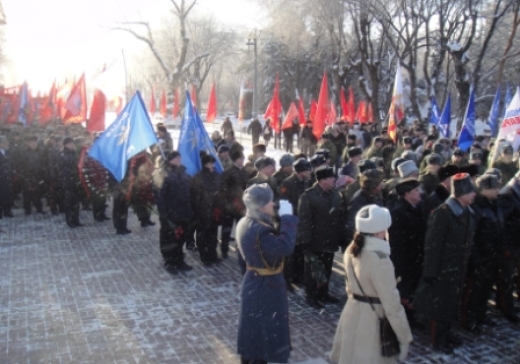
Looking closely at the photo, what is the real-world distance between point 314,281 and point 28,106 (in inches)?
793

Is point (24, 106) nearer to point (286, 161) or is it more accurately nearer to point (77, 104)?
point (77, 104)

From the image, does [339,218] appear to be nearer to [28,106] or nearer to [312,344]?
[312,344]

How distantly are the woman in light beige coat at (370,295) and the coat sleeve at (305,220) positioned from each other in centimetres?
264

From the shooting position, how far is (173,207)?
334 inches

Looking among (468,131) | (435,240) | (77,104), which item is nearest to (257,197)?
(435,240)

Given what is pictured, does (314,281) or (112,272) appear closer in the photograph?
(314,281)

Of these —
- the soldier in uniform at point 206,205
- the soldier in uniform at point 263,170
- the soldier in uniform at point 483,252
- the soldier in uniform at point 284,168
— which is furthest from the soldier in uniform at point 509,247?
the soldier in uniform at point 206,205

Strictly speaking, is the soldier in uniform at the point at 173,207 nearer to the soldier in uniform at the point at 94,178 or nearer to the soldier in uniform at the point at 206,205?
the soldier in uniform at the point at 206,205

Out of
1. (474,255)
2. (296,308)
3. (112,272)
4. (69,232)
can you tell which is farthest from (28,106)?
(474,255)

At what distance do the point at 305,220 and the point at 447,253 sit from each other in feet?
6.07

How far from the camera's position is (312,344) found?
605cm

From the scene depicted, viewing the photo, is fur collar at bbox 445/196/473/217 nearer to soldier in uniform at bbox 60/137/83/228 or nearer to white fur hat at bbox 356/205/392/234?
white fur hat at bbox 356/205/392/234

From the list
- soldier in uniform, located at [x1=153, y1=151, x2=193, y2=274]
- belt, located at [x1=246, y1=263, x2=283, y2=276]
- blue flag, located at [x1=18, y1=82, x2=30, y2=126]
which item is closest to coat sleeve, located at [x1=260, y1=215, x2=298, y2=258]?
belt, located at [x1=246, y1=263, x2=283, y2=276]

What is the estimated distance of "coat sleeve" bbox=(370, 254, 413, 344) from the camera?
3990 mm
